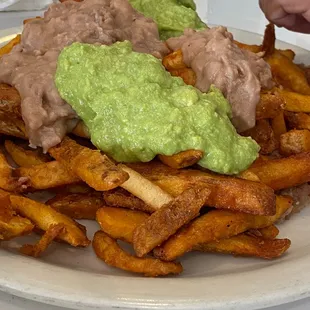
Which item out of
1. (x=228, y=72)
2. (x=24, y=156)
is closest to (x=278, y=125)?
(x=228, y=72)

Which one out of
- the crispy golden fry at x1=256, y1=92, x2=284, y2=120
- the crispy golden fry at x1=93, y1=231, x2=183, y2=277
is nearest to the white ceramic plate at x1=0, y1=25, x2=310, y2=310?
the crispy golden fry at x1=93, y1=231, x2=183, y2=277

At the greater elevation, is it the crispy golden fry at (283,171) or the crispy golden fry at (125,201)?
the crispy golden fry at (125,201)

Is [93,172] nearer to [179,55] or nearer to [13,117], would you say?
[13,117]

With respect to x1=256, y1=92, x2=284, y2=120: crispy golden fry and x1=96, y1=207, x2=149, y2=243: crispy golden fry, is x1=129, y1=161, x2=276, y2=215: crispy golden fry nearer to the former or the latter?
x1=96, y1=207, x2=149, y2=243: crispy golden fry

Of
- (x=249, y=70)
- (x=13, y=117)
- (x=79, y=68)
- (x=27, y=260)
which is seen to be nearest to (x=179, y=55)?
(x=249, y=70)

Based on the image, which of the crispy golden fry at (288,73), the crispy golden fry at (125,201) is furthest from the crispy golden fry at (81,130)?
the crispy golden fry at (288,73)

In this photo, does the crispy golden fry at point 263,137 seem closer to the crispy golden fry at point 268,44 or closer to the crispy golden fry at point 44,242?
the crispy golden fry at point 268,44

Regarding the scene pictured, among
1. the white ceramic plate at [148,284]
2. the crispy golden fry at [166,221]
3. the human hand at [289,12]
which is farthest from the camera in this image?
the human hand at [289,12]
